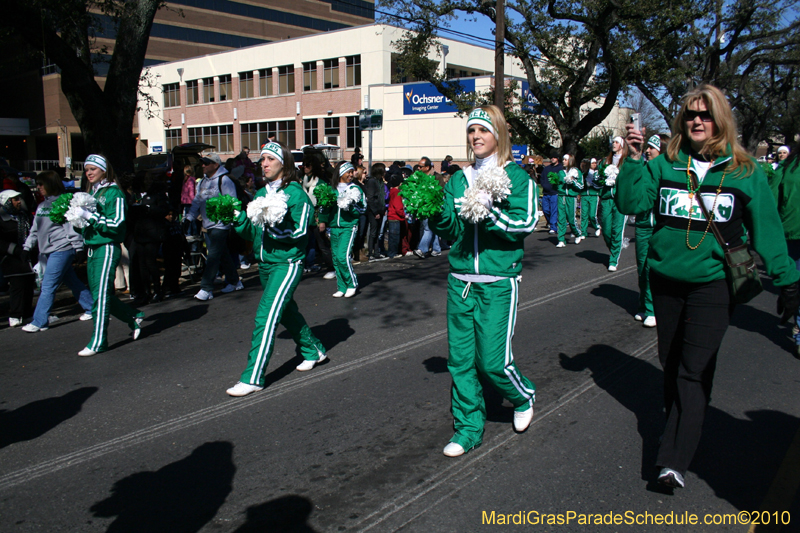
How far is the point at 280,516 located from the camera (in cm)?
328

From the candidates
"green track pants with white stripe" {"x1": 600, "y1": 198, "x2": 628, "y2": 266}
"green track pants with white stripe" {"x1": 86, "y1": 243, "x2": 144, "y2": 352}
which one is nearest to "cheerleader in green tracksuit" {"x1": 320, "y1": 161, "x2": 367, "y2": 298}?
"green track pants with white stripe" {"x1": 86, "y1": 243, "x2": 144, "y2": 352}

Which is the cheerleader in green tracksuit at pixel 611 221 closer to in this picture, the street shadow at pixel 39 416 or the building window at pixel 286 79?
the street shadow at pixel 39 416

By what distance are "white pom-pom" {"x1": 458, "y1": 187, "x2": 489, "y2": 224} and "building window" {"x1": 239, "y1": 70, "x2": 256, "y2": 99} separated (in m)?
52.8

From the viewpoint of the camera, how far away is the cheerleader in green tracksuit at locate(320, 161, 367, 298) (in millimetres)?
8703

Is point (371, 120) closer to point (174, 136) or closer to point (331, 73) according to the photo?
point (331, 73)

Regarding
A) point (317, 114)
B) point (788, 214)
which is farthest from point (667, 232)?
point (317, 114)

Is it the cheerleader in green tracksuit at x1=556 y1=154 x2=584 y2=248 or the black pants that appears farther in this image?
the cheerleader in green tracksuit at x1=556 y1=154 x2=584 y2=248

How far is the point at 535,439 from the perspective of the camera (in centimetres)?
414

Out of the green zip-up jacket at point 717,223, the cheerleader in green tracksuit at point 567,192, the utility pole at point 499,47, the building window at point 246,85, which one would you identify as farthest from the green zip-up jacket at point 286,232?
the building window at point 246,85

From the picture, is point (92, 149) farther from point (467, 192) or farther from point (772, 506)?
point (772, 506)

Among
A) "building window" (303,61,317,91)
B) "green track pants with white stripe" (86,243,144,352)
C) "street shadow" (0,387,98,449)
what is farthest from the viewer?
"building window" (303,61,317,91)

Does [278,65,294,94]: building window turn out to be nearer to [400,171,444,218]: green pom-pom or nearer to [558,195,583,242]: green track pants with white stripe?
[558,195,583,242]: green track pants with white stripe

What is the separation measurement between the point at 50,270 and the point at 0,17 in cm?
569

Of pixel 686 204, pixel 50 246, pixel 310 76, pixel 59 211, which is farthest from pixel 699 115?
pixel 310 76
